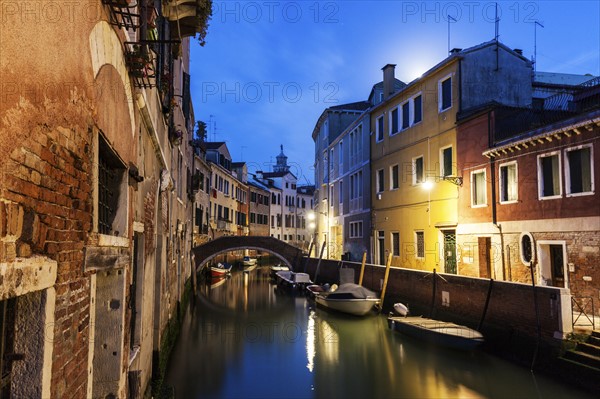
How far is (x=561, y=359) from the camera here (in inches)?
342

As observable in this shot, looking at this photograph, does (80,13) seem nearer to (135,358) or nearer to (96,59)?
(96,59)

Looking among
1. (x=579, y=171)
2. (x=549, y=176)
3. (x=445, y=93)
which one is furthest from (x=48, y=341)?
(x=445, y=93)

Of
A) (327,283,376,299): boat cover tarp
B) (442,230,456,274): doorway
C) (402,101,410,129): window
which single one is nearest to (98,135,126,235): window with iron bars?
(327,283,376,299): boat cover tarp

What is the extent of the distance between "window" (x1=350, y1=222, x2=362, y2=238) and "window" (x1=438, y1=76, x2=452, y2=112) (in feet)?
27.4

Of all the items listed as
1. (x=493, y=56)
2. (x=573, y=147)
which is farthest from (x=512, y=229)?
(x=493, y=56)

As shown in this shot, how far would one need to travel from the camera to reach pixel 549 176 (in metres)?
11.8

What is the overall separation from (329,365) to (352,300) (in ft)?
16.4

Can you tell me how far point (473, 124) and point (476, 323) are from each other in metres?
6.25

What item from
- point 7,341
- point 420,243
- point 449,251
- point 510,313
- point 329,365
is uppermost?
point 420,243

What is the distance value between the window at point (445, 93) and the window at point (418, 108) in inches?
45.0

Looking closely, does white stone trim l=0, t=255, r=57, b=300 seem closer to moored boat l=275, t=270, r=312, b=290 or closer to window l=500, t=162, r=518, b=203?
window l=500, t=162, r=518, b=203

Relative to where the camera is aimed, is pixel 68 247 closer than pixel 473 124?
Yes

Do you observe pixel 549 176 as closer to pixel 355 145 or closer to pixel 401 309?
pixel 401 309

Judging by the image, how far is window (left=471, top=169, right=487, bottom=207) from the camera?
46.7ft
